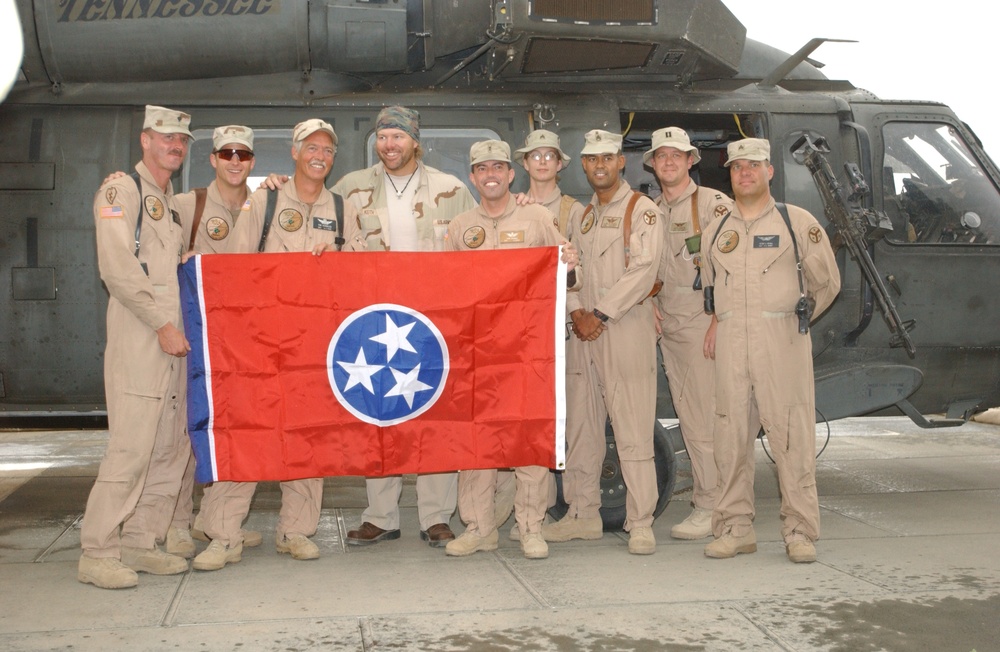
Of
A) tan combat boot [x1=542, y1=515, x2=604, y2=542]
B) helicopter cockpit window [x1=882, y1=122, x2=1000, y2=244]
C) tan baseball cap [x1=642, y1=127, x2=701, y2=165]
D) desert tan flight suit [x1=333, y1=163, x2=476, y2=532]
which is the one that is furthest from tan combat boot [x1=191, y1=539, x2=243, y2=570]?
helicopter cockpit window [x1=882, y1=122, x2=1000, y2=244]

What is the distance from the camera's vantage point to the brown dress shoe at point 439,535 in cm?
587

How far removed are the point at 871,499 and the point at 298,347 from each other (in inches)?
172

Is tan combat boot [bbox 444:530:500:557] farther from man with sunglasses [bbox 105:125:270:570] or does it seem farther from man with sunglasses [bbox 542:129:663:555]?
man with sunglasses [bbox 105:125:270:570]

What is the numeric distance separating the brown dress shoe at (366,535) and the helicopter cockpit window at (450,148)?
221 cm

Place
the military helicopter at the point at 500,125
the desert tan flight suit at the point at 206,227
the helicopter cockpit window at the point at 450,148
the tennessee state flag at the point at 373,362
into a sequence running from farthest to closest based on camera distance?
the helicopter cockpit window at the point at 450,148 → the military helicopter at the point at 500,125 → the desert tan flight suit at the point at 206,227 → the tennessee state flag at the point at 373,362

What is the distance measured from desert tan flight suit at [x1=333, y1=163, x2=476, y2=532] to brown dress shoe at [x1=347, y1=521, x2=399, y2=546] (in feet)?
0.09

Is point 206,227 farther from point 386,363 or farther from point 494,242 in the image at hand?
point 494,242

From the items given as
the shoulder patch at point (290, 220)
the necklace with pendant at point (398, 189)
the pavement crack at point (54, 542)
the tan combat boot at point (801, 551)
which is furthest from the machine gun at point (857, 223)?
the pavement crack at point (54, 542)

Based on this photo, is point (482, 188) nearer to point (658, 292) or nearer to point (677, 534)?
point (658, 292)

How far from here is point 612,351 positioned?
579 cm

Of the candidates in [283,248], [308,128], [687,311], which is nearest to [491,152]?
[308,128]

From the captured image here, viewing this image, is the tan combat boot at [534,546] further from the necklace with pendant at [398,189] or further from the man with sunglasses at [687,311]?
the necklace with pendant at [398,189]

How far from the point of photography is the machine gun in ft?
21.6

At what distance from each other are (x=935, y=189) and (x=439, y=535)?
4078 millimetres
